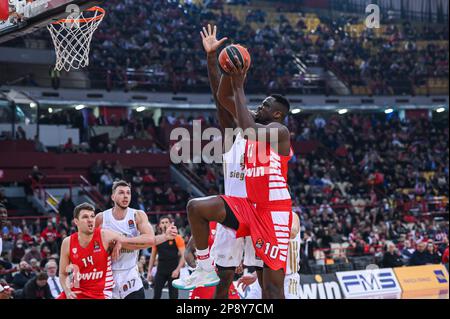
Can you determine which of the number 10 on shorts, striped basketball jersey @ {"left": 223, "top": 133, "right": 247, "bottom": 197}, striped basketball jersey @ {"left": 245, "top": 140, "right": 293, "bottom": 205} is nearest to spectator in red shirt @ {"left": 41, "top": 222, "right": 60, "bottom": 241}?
striped basketball jersey @ {"left": 223, "top": 133, "right": 247, "bottom": 197}

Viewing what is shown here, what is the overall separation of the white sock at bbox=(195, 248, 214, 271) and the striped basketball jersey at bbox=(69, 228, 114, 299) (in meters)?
1.63

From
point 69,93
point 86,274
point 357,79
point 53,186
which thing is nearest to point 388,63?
point 357,79

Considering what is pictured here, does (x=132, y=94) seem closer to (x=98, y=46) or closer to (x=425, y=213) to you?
(x=98, y=46)

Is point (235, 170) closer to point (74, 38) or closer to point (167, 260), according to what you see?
point (74, 38)

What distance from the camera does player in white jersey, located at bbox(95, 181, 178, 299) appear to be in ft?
29.0

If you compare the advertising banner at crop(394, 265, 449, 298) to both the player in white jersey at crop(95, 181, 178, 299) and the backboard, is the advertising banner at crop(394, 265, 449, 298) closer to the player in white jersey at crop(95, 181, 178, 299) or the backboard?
the player in white jersey at crop(95, 181, 178, 299)

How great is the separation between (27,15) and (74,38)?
5.29ft

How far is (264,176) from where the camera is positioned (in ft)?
23.3

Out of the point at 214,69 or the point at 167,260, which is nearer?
the point at 214,69

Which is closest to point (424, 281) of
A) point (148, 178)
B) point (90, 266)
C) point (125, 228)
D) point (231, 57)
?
point (148, 178)

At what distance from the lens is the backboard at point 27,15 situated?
346 inches

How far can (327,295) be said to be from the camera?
1728 cm

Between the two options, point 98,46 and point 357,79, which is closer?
point 98,46
